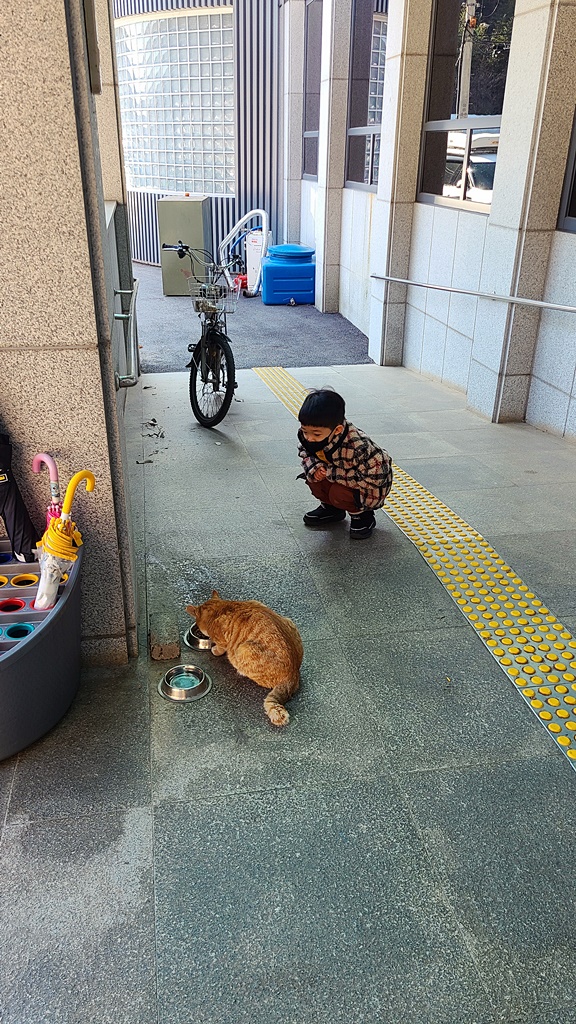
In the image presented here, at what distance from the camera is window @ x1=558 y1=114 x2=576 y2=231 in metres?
5.26

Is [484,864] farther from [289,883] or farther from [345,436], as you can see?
[345,436]

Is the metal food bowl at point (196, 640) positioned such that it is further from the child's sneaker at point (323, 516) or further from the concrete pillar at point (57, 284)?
the child's sneaker at point (323, 516)

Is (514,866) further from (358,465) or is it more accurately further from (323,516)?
(323,516)

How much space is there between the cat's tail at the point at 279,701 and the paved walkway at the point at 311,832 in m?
0.05

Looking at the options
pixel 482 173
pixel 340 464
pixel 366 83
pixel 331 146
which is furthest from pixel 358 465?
pixel 366 83

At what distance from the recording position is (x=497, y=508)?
14.6 feet

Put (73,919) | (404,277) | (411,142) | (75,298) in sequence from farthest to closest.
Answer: (404,277) < (411,142) < (75,298) < (73,919)

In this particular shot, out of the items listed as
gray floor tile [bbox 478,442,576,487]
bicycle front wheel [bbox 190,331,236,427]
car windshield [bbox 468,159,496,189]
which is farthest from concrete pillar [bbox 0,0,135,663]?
car windshield [bbox 468,159,496,189]

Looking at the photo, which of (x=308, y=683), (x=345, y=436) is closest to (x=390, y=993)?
(x=308, y=683)

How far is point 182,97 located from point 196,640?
15.2 m

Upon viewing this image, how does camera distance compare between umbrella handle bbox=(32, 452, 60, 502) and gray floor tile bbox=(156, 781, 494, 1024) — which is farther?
umbrella handle bbox=(32, 452, 60, 502)

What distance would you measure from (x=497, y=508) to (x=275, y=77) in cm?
1252

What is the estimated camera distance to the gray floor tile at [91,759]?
2309 millimetres

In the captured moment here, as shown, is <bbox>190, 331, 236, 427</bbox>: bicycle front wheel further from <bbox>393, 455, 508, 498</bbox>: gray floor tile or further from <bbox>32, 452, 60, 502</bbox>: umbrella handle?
<bbox>32, 452, 60, 502</bbox>: umbrella handle
